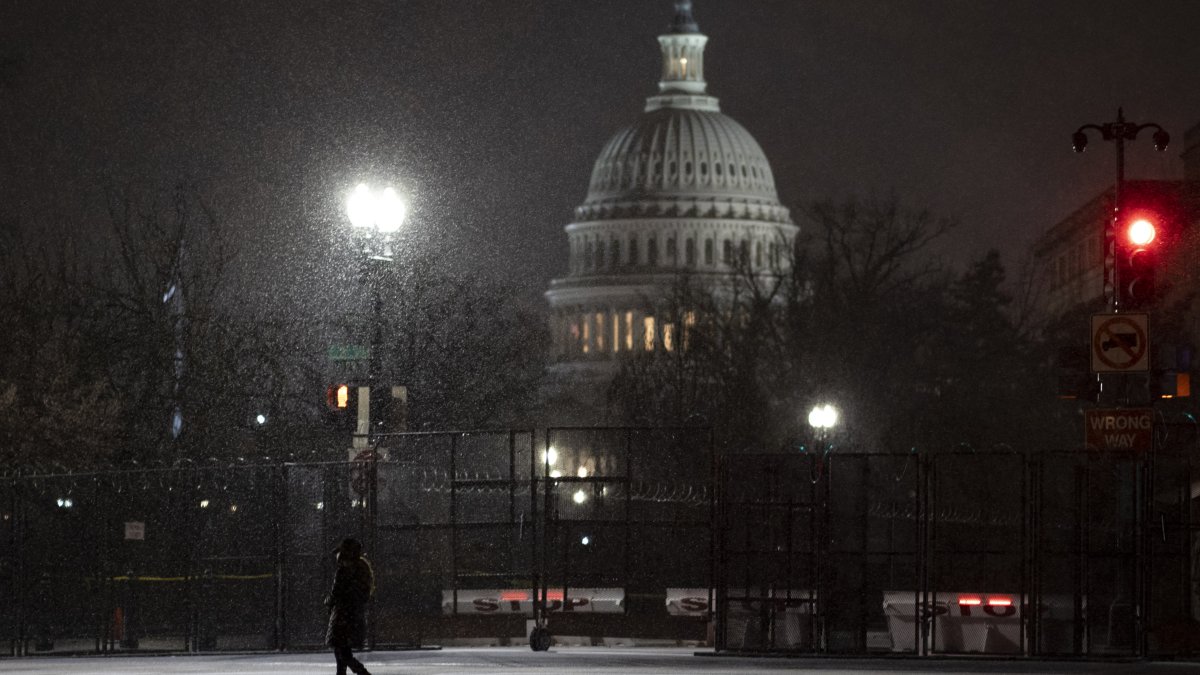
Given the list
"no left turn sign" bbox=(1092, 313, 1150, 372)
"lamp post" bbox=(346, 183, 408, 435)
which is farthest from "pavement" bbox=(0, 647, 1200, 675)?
"lamp post" bbox=(346, 183, 408, 435)

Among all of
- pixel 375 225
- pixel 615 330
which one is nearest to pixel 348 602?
pixel 375 225

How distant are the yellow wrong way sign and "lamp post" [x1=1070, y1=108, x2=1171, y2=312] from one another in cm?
151

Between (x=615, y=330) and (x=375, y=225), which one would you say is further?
(x=615, y=330)

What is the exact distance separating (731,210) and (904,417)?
124 m

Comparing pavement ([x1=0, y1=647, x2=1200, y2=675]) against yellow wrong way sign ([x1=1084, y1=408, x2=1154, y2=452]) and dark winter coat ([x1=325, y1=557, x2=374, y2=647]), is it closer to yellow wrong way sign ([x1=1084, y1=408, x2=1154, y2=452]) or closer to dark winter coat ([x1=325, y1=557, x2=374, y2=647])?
dark winter coat ([x1=325, y1=557, x2=374, y2=647])

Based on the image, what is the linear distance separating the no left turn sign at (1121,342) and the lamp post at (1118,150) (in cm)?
48

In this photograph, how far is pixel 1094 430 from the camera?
28.7 m

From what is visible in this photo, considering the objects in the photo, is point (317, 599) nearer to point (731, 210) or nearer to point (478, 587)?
point (478, 587)

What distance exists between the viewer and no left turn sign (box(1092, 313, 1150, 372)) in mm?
28906

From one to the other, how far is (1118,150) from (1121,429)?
207 inches

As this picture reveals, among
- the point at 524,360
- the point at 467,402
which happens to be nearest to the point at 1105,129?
the point at 467,402

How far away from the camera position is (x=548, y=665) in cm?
2781

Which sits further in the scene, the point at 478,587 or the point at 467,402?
the point at 467,402

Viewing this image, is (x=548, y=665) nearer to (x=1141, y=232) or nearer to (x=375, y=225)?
(x=375, y=225)
